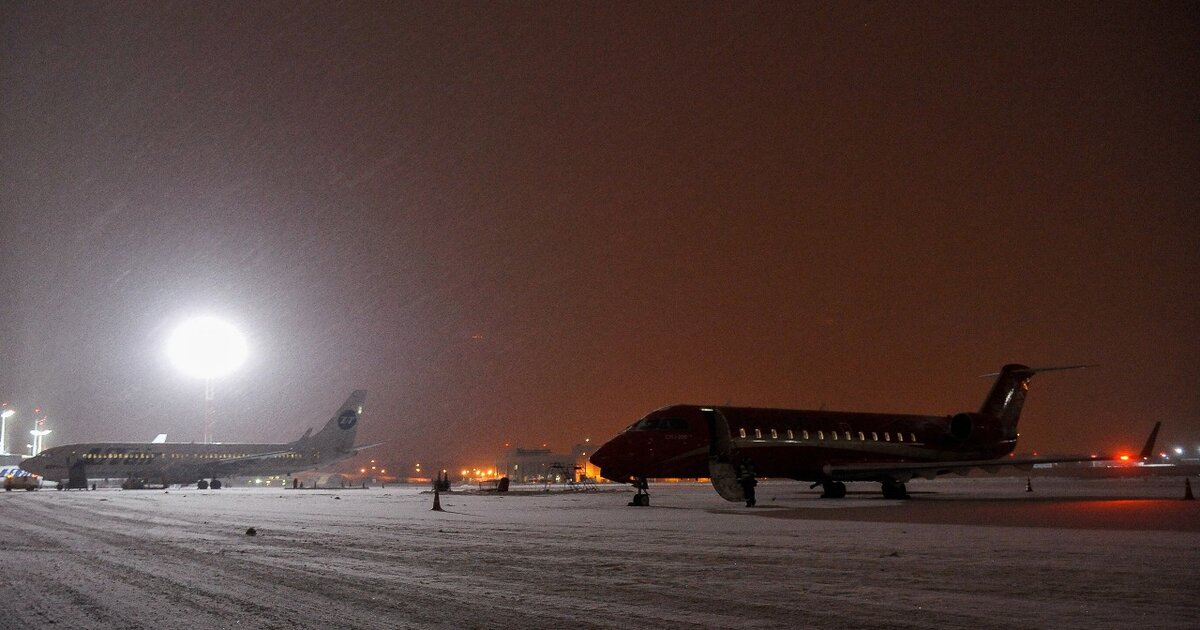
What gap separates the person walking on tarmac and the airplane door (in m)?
0.43

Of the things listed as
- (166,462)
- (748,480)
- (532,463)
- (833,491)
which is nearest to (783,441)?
(833,491)

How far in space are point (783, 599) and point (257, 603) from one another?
17.1ft

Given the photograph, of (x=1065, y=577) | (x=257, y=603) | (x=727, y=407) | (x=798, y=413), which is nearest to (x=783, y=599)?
(x=1065, y=577)

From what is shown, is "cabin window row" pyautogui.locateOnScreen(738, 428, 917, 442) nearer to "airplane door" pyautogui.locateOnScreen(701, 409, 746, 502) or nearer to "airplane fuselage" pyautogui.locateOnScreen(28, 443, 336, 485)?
"airplane door" pyautogui.locateOnScreen(701, 409, 746, 502)

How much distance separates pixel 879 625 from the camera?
22.7ft

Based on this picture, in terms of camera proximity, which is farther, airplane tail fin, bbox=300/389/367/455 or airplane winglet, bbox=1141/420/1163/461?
airplane tail fin, bbox=300/389/367/455

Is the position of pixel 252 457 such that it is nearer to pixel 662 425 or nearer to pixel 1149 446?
pixel 662 425

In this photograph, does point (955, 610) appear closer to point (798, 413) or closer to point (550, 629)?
point (550, 629)

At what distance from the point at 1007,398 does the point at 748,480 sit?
18492 millimetres

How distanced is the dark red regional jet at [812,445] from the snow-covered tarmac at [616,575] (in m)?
9.90

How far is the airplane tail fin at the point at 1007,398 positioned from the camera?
38312 millimetres

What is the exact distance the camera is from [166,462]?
64.6m

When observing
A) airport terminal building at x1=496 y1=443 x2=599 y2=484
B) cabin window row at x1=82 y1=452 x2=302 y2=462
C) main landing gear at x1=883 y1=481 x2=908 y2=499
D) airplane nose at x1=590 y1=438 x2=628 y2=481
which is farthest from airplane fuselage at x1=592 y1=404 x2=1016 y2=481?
airport terminal building at x1=496 y1=443 x2=599 y2=484

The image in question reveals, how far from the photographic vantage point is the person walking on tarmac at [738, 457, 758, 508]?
26.0m
